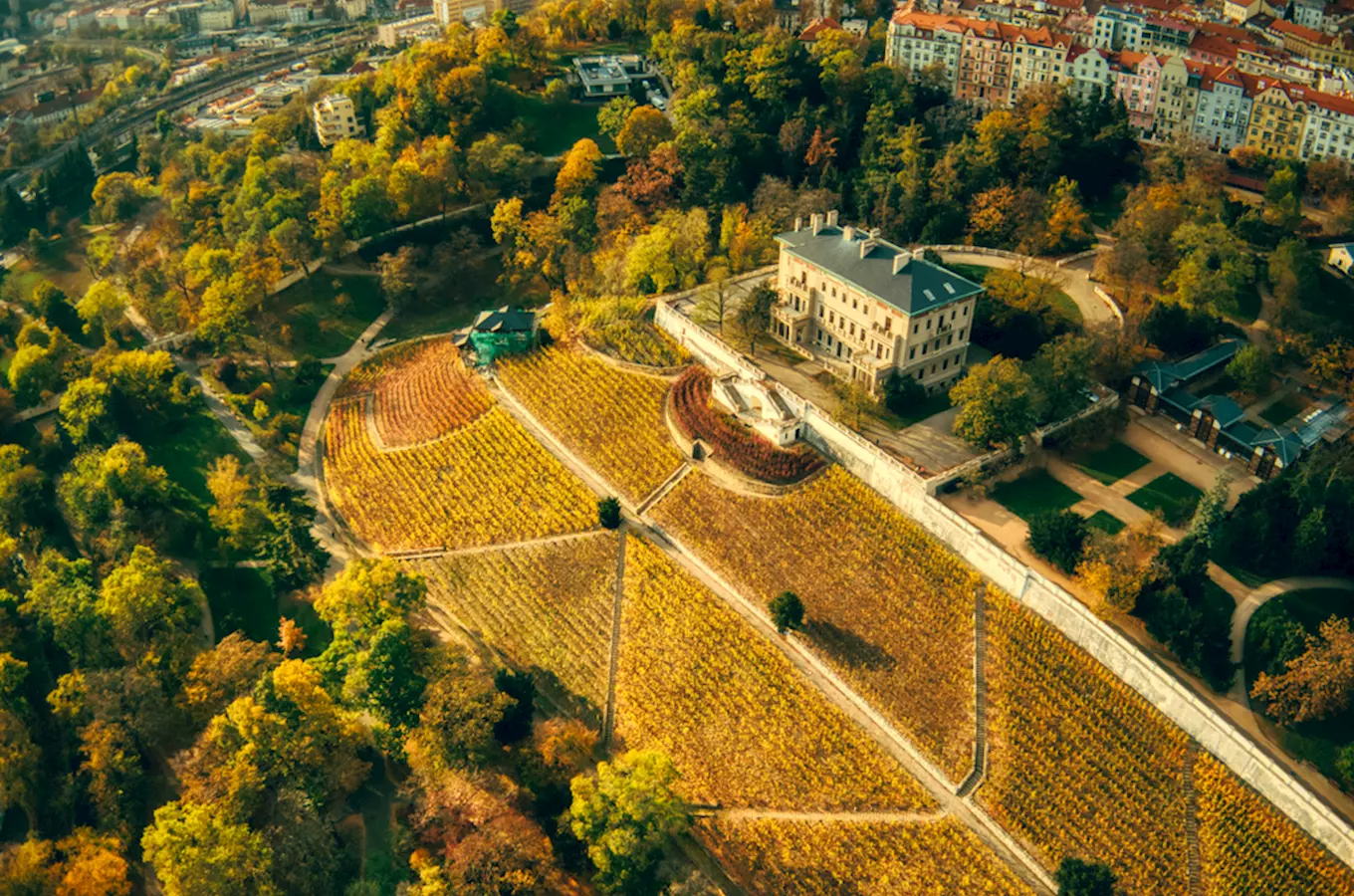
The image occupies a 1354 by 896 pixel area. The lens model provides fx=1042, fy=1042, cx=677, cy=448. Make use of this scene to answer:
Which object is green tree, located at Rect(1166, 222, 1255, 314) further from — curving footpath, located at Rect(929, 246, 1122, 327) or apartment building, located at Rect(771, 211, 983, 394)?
apartment building, located at Rect(771, 211, 983, 394)

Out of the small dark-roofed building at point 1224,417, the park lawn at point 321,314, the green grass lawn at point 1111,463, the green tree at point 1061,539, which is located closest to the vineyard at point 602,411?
the park lawn at point 321,314

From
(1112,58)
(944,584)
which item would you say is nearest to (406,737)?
(944,584)

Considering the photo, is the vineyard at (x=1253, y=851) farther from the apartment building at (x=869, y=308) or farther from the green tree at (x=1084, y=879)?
the apartment building at (x=869, y=308)

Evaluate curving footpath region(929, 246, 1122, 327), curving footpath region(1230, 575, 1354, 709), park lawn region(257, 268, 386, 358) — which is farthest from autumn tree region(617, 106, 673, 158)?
curving footpath region(1230, 575, 1354, 709)

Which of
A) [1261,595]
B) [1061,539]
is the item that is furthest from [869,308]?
[1261,595]

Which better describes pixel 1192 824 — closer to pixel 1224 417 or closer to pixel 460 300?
pixel 1224 417
